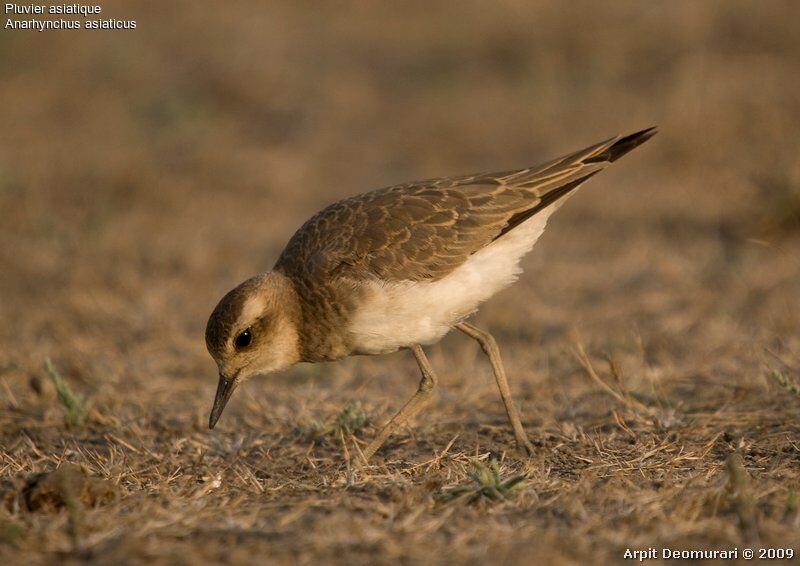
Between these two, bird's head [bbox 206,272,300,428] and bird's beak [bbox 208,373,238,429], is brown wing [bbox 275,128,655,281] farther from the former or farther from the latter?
bird's beak [bbox 208,373,238,429]

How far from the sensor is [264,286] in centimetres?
584

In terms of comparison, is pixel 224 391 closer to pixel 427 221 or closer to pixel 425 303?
pixel 425 303

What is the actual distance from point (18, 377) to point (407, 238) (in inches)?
131

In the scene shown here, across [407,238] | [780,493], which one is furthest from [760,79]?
[780,493]

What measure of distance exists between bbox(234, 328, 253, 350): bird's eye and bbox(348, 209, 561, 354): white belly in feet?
2.12

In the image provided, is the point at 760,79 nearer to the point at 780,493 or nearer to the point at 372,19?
the point at 372,19

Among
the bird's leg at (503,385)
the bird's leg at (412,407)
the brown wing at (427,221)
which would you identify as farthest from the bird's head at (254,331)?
the bird's leg at (503,385)

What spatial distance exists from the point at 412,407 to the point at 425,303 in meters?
0.65

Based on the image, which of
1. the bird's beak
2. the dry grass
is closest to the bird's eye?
the bird's beak

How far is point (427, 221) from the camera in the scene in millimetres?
5883

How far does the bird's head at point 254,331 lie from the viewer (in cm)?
576

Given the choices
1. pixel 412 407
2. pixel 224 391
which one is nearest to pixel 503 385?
pixel 412 407

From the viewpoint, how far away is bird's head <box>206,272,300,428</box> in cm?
576

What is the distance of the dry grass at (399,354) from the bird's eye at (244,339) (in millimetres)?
589
